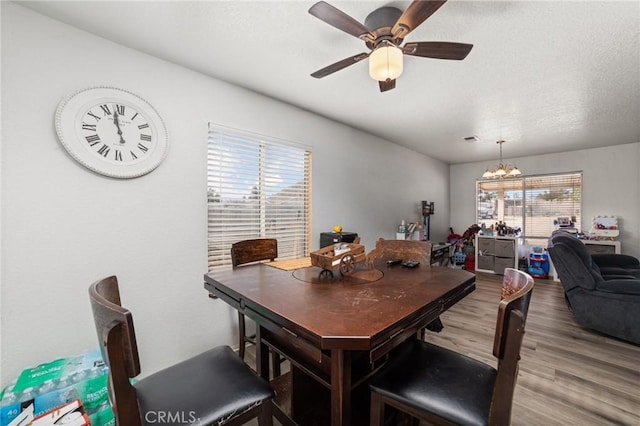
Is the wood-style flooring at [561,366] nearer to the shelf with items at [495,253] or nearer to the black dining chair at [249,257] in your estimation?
the black dining chair at [249,257]

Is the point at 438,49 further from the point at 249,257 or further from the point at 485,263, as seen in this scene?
the point at 485,263

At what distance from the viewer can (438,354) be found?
122 centimetres

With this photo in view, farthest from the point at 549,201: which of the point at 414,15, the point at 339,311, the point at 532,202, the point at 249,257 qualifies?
the point at 339,311

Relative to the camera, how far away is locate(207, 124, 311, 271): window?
7.81 ft

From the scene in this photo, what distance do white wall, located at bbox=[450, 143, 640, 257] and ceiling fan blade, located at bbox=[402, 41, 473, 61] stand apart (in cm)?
515

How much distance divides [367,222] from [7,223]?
11.5 ft

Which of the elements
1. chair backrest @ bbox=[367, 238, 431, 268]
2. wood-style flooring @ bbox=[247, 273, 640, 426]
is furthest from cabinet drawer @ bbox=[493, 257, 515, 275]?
chair backrest @ bbox=[367, 238, 431, 268]

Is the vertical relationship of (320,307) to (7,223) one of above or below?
below

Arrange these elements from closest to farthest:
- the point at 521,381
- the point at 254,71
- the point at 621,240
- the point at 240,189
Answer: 1. the point at 521,381
2. the point at 254,71
3. the point at 240,189
4. the point at 621,240

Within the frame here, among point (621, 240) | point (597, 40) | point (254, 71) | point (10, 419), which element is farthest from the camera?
point (621, 240)

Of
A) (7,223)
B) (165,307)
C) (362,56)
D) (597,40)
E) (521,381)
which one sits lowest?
(521,381)

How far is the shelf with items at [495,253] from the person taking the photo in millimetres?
4977

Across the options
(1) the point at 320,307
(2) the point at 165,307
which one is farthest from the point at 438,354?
(2) the point at 165,307

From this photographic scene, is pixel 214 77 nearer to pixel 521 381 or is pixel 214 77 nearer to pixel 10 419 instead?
pixel 10 419
